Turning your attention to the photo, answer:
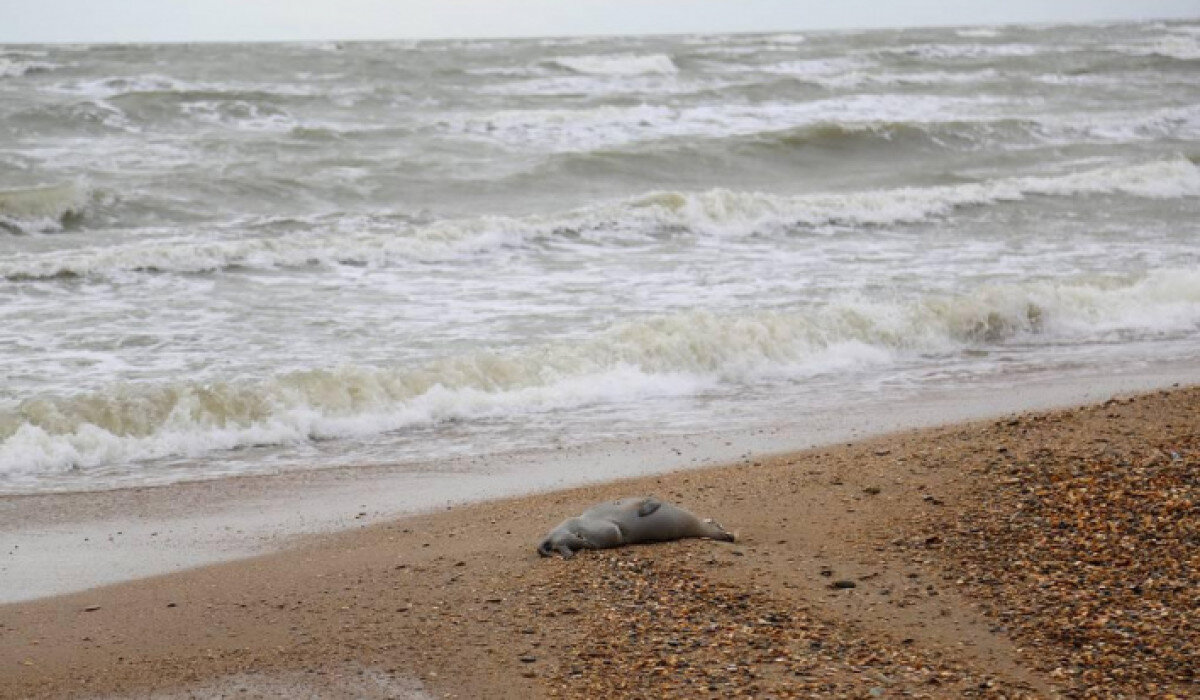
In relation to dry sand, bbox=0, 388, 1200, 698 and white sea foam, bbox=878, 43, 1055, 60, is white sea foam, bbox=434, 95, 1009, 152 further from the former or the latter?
dry sand, bbox=0, 388, 1200, 698

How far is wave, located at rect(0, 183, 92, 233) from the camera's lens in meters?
15.2

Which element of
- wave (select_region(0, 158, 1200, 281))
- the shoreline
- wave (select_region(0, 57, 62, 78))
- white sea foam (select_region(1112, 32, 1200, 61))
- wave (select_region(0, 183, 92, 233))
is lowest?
the shoreline

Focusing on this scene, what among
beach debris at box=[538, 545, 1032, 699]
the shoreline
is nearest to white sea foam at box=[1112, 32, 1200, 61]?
the shoreline

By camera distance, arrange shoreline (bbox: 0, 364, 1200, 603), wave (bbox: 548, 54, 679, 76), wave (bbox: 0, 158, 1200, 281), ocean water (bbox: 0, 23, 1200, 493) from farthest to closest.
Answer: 1. wave (bbox: 548, 54, 679, 76)
2. wave (bbox: 0, 158, 1200, 281)
3. ocean water (bbox: 0, 23, 1200, 493)
4. shoreline (bbox: 0, 364, 1200, 603)

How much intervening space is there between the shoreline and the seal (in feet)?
4.17

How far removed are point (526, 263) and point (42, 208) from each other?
6439mm

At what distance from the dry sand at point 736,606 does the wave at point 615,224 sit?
25.4 ft

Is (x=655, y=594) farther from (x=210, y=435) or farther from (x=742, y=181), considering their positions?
(x=742, y=181)

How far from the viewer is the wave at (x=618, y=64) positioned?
127 feet

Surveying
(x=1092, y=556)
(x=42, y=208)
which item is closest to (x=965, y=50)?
(x=42, y=208)

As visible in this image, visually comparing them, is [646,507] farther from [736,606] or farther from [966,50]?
[966,50]

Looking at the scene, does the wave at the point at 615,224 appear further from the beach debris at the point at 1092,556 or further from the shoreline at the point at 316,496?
the beach debris at the point at 1092,556

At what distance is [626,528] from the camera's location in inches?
220

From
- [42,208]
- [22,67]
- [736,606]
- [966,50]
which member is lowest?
[736,606]
